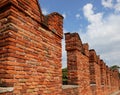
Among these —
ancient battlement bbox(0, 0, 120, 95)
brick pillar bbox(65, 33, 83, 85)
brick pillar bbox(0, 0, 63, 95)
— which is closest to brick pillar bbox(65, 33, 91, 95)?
brick pillar bbox(65, 33, 83, 85)

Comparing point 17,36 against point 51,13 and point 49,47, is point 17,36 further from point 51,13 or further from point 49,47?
Answer: point 51,13

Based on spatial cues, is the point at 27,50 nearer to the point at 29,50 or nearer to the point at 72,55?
the point at 29,50

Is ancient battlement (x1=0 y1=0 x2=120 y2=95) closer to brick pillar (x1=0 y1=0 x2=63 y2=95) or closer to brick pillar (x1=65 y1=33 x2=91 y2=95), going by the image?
brick pillar (x1=0 y1=0 x2=63 y2=95)

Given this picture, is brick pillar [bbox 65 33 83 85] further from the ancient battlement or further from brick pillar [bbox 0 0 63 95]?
brick pillar [bbox 0 0 63 95]

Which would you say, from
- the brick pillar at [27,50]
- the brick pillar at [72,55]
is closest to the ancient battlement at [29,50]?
the brick pillar at [27,50]

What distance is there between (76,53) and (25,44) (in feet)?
11.2

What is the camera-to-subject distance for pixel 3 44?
3707 millimetres

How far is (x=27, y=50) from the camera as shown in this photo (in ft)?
13.6

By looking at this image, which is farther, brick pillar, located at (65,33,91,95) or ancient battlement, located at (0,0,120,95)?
brick pillar, located at (65,33,91,95)

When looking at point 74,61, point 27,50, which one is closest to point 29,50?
point 27,50

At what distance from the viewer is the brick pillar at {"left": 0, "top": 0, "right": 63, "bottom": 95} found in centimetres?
366

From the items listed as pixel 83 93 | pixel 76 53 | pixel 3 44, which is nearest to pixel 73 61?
pixel 76 53

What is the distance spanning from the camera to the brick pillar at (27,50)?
366 centimetres

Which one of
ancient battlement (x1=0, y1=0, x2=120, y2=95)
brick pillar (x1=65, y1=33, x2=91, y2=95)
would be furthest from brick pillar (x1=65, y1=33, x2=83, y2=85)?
ancient battlement (x1=0, y1=0, x2=120, y2=95)
